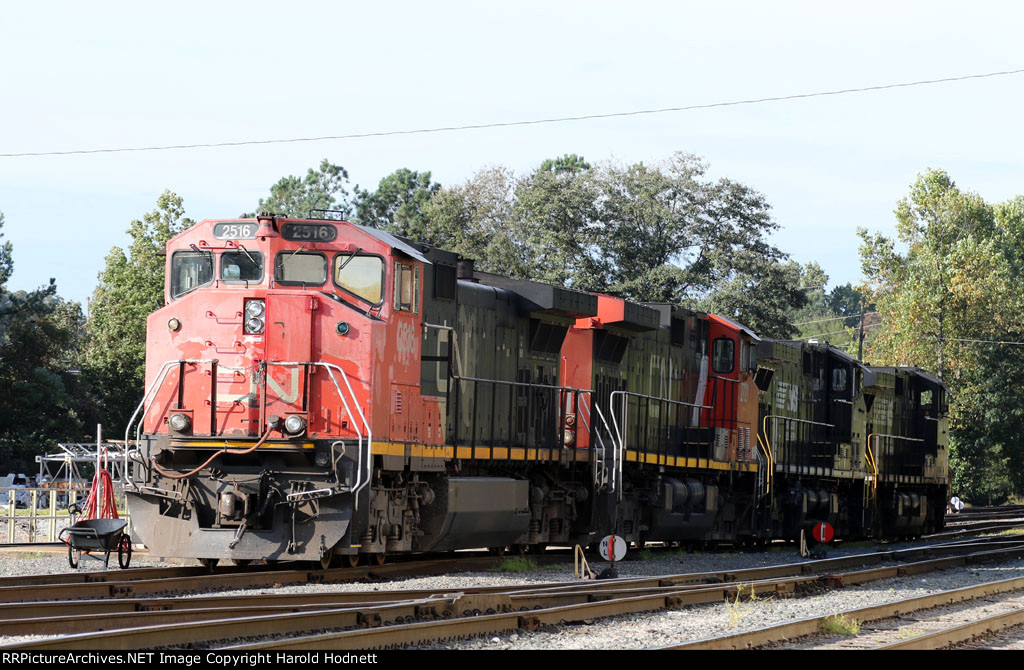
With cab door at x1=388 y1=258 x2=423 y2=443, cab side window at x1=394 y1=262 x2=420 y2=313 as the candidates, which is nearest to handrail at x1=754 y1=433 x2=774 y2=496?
cab door at x1=388 y1=258 x2=423 y2=443

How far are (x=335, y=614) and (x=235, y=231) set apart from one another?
18.9 feet

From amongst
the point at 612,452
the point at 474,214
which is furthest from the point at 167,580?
the point at 474,214

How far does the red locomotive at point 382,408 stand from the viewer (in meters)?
12.6

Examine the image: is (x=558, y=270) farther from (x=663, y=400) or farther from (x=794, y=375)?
(x=663, y=400)

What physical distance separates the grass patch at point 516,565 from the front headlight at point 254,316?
4136 millimetres

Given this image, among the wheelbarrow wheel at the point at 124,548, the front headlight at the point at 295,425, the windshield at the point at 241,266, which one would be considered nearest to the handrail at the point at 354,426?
the front headlight at the point at 295,425

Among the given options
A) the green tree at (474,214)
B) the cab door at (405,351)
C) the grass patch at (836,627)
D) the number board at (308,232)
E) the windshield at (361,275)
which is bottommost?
the grass patch at (836,627)

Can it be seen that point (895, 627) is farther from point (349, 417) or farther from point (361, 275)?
point (361, 275)

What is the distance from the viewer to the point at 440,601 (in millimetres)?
9680

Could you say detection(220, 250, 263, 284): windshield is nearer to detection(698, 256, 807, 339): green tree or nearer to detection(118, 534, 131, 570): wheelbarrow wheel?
detection(118, 534, 131, 570): wheelbarrow wheel

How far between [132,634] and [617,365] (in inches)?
464

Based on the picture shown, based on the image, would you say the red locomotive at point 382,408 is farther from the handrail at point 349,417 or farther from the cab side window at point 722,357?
the cab side window at point 722,357

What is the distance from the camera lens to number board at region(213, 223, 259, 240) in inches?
522

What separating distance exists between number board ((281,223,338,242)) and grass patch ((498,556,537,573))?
14.7 ft
